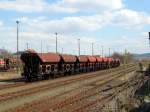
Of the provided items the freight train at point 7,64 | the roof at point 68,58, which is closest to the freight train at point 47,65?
the roof at point 68,58

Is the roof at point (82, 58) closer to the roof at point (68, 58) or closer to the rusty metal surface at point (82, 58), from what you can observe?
the rusty metal surface at point (82, 58)

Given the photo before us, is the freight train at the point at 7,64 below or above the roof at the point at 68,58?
below

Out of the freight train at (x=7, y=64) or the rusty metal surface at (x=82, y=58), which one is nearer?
the rusty metal surface at (x=82, y=58)

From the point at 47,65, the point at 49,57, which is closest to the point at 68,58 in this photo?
the point at 49,57

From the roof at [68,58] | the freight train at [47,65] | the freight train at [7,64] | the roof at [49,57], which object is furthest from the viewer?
the freight train at [7,64]

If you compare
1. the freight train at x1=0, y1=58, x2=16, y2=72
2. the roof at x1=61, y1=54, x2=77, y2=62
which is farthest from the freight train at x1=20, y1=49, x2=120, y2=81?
the freight train at x1=0, y1=58, x2=16, y2=72

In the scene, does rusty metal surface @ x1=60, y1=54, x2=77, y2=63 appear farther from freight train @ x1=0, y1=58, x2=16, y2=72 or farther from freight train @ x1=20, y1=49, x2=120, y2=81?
freight train @ x1=0, y1=58, x2=16, y2=72

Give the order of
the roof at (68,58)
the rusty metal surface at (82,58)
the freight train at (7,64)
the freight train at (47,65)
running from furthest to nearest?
the freight train at (7,64), the rusty metal surface at (82,58), the roof at (68,58), the freight train at (47,65)

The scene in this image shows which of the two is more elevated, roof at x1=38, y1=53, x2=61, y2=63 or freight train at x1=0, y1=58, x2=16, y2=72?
roof at x1=38, y1=53, x2=61, y2=63

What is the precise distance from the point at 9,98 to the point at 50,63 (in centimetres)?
2342

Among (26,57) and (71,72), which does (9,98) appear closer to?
(26,57)

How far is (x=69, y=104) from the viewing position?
23328 mm

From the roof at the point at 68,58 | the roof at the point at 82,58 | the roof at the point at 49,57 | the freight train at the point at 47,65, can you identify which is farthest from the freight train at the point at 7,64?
the roof at the point at 49,57

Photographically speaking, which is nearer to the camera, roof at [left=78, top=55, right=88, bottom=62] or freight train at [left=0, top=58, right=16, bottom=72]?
roof at [left=78, top=55, right=88, bottom=62]
